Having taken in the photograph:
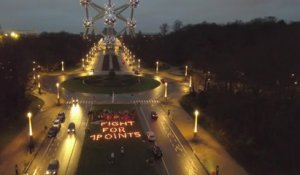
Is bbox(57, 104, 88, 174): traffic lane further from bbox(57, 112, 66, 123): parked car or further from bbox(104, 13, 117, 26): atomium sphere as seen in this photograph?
bbox(104, 13, 117, 26): atomium sphere

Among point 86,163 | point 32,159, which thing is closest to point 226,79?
point 86,163

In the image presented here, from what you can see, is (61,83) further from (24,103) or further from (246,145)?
(246,145)

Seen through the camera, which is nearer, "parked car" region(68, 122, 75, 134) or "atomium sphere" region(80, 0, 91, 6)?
"parked car" region(68, 122, 75, 134)

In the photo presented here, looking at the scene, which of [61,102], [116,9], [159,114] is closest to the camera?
[159,114]

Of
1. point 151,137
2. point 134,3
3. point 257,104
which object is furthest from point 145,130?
point 134,3

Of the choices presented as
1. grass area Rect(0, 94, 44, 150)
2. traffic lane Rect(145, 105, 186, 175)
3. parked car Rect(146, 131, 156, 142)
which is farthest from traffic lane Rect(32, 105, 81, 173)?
traffic lane Rect(145, 105, 186, 175)

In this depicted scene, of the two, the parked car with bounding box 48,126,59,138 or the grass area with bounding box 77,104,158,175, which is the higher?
the parked car with bounding box 48,126,59,138

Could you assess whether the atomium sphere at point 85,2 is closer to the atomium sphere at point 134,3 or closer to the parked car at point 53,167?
the atomium sphere at point 134,3
